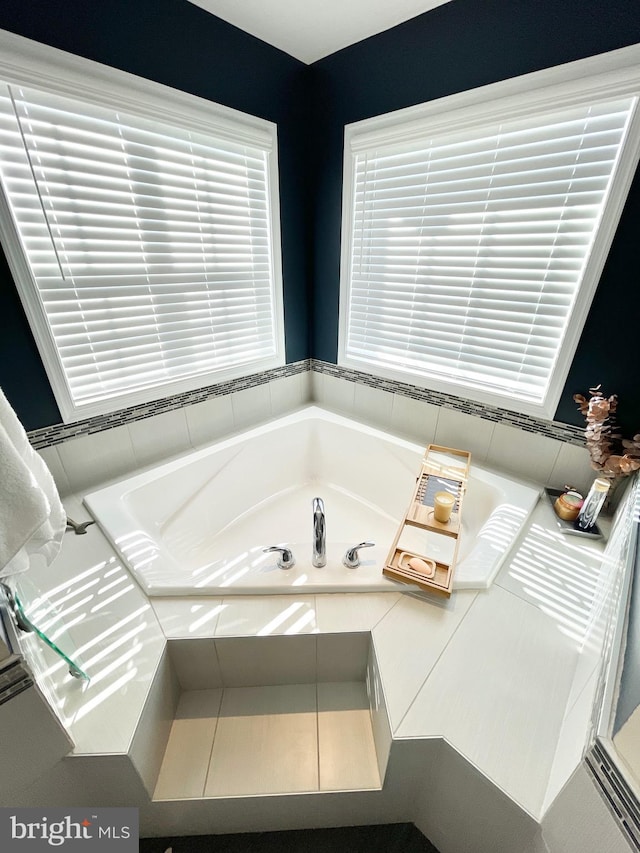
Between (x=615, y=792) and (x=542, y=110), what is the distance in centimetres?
196

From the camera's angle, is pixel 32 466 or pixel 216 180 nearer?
pixel 32 466

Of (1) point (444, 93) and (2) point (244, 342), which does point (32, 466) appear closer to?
(2) point (244, 342)

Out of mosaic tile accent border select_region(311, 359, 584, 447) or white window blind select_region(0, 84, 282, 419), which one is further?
mosaic tile accent border select_region(311, 359, 584, 447)

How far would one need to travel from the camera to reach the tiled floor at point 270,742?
107 cm

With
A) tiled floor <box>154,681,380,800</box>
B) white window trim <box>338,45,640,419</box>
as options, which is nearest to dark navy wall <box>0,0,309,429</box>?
white window trim <box>338,45,640,419</box>

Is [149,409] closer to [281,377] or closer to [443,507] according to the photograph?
[281,377]

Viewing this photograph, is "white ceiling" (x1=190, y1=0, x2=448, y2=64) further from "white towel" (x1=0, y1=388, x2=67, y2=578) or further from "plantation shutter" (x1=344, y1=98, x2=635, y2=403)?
"white towel" (x1=0, y1=388, x2=67, y2=578)

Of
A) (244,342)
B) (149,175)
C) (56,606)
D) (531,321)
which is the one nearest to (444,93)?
(531,321)

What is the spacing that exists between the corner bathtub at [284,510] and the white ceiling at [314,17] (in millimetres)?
1879

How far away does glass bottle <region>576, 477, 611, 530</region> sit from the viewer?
4.77ft

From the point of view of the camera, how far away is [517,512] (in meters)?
1.59

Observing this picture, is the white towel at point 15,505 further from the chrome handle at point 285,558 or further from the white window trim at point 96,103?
the white window trim at point 96,103

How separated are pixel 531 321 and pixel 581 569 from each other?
3.49 ft

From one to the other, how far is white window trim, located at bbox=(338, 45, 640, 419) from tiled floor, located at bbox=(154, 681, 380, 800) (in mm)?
1520
